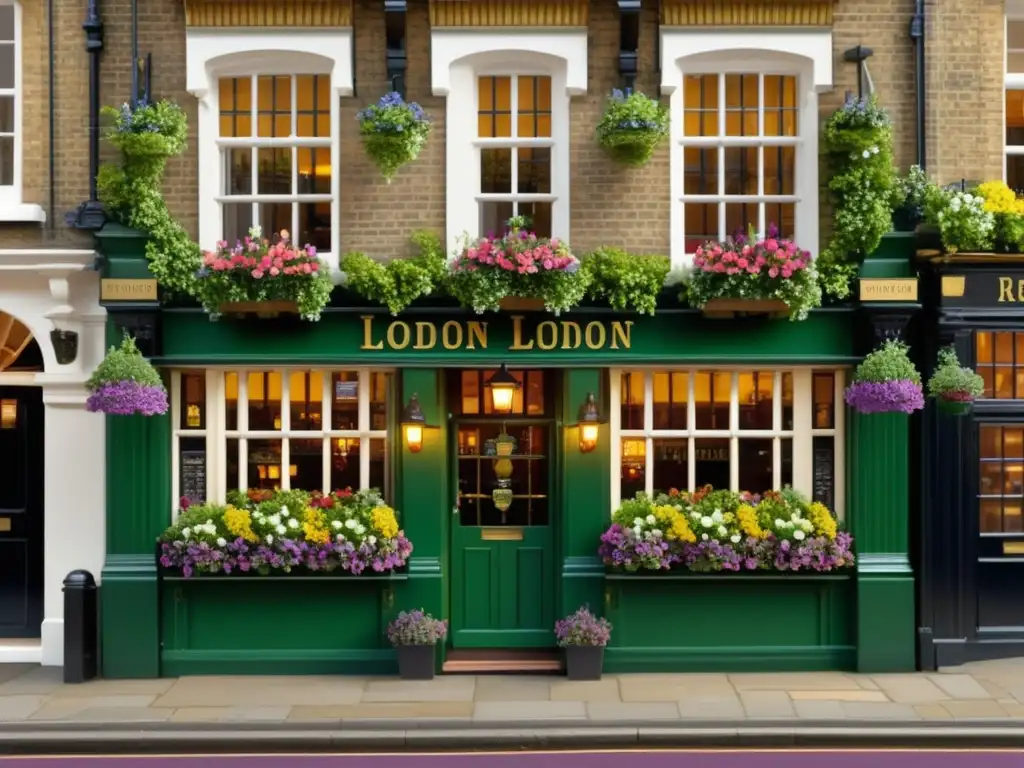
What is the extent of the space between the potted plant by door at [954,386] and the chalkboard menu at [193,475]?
6878 millimetres

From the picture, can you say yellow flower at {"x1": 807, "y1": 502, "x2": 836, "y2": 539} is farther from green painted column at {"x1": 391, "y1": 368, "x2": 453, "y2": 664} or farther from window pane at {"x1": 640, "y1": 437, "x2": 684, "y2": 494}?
green painted column at {"x1": 391, "y1": 368, "x2": 453, "y2": 664}

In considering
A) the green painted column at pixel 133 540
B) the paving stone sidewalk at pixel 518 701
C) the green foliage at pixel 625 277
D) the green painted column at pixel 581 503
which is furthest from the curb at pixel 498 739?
the green foliage at pixel 625 277

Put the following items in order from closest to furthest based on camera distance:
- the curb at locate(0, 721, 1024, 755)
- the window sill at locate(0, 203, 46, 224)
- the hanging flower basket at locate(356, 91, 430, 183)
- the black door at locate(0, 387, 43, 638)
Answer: the curb at locate(0, 721, 1024, 755) → the hanging flower basket at locate(356, 91, 430, 183) → the window sill at locate(0, 203, 46, 224) → the black door at locate(0, 387, 43, 638)

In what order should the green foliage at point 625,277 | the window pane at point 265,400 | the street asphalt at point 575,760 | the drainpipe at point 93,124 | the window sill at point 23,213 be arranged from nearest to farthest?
the street asphalt at point 575,760 → the green foliage at point 625,277 → the drainpipe at point 93,124 → the window sill at point 23,213 → the window pane at point 265,400

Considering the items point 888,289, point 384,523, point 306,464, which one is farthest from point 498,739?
point 888,289

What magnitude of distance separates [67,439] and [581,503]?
4.97 m

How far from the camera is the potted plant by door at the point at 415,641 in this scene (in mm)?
11422

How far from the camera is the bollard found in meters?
11.4

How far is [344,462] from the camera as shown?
39.8ft

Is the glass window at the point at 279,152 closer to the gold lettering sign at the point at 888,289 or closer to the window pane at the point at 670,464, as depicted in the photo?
the window pane at the point at 670,464

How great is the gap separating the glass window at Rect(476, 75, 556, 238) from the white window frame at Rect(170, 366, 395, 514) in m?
1.97

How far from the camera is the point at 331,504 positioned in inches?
466

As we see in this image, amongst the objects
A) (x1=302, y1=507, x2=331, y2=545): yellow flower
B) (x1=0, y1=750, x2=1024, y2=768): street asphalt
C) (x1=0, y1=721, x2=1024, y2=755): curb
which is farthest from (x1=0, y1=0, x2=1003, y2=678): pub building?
(x1=0, y1=750, x2=1024, y2=768): street asphalt

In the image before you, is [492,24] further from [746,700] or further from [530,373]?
[746,700]
